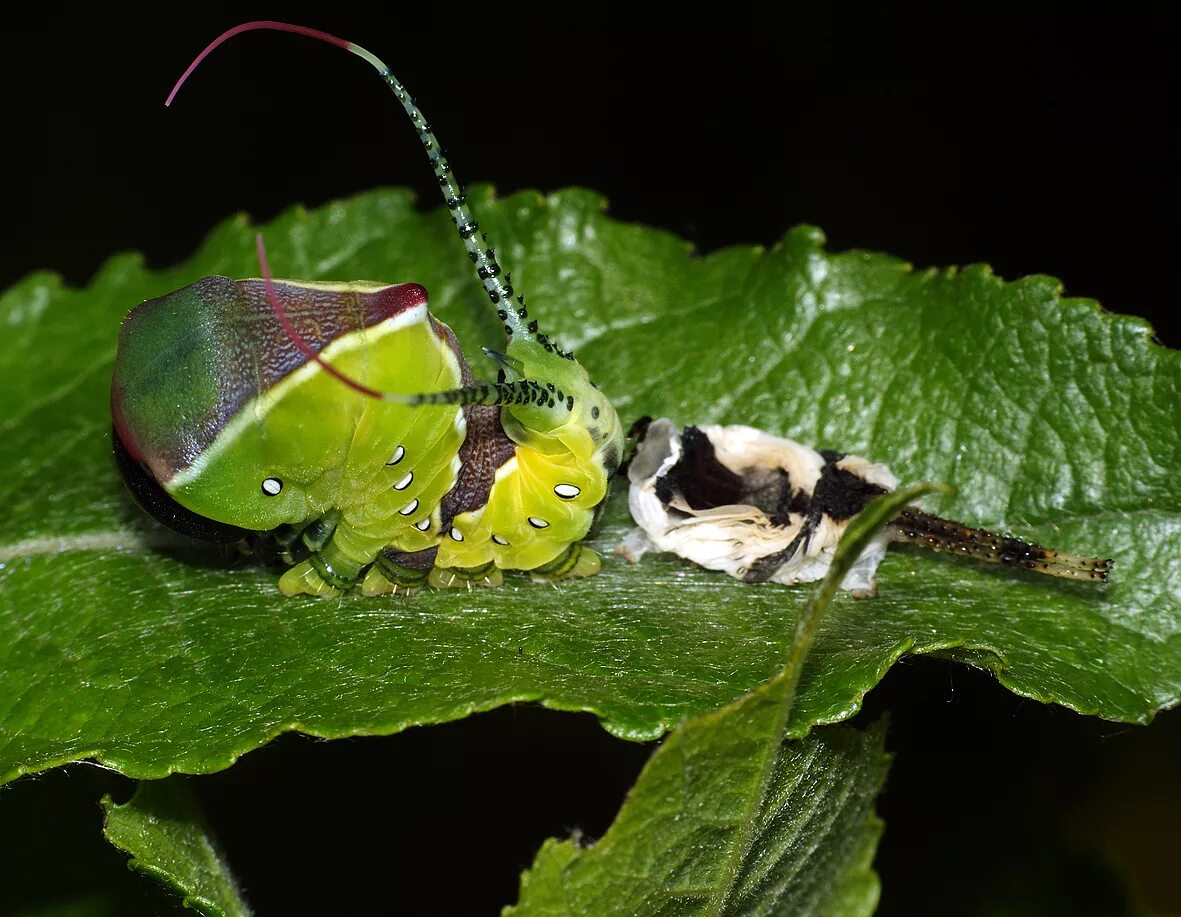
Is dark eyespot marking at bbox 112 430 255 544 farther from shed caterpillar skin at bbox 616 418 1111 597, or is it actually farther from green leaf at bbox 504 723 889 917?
green leaf at bbox 504 723 889 917

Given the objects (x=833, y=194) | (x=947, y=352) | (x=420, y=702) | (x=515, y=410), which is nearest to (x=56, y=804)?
(x=420, y=702)

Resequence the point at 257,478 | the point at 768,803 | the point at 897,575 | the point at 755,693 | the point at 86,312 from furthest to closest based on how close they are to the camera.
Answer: the point at 86,312
the point at 897,575
the point at 257,478
the point at 768,803
the point at 755,693

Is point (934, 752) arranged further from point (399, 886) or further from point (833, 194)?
Result: point (833, 194)

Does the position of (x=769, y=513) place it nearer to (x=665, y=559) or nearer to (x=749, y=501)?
(x=749, y=501)

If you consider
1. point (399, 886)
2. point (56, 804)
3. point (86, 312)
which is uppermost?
point (86, 312)

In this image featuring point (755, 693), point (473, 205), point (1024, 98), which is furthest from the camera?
point (1024, 98)

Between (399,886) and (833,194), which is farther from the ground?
Answer: (833,194)

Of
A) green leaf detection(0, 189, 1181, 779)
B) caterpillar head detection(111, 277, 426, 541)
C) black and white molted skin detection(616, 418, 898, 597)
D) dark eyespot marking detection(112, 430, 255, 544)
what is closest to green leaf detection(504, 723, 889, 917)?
green leaf detection(0, 189, 1181, 779)

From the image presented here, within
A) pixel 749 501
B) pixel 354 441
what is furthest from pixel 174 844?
pixel 749 501
